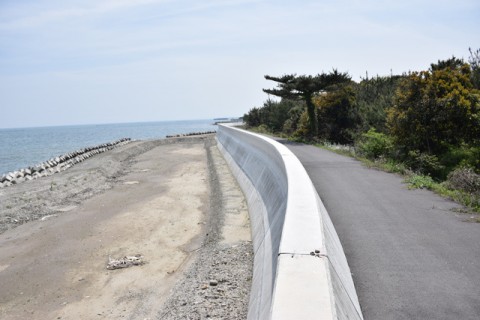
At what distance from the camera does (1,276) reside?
8875mm

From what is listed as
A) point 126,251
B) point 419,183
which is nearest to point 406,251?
point 419,183

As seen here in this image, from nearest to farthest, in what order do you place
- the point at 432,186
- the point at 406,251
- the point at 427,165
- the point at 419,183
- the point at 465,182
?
the point at 406,251
the point at 432,186
the point at 419,183
the point at 465,182
the point at 427,165

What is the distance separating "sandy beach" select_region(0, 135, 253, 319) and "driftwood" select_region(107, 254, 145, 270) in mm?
138

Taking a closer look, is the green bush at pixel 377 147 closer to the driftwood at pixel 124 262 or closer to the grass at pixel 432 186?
the grass at pixel 432 186

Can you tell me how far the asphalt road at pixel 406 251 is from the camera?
4.41 m

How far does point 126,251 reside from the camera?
9.89 metres

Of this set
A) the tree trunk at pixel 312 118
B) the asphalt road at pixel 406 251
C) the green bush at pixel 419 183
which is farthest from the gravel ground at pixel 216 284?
the tree trunk at pixel 312 118

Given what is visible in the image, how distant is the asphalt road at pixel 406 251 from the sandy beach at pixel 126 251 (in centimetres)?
200

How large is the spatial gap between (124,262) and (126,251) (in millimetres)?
861

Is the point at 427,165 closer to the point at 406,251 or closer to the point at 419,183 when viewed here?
the point at 419,183

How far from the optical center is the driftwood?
8.88 m

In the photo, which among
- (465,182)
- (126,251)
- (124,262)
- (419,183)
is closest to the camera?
(124,262)

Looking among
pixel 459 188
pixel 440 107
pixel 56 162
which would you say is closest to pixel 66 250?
pixel 459 188

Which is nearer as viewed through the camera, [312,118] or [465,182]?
[465,182]
